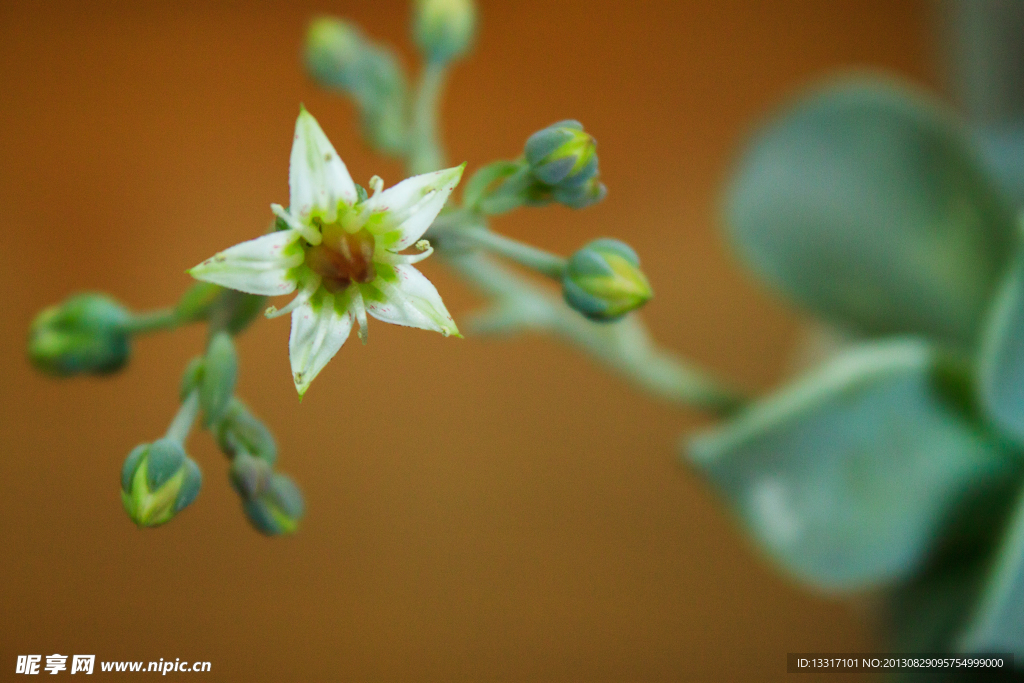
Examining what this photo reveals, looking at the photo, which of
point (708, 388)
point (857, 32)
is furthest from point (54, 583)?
point (857, 32)

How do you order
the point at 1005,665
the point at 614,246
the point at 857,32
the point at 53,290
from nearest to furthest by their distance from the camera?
the point at 614,246, the point at 1005,665, the point at 53,290, the point at 857,32

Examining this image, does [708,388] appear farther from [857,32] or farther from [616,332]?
[857,32]

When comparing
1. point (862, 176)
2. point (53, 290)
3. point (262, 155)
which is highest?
point (262, 155)

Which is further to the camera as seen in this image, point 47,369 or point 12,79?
point 12,79

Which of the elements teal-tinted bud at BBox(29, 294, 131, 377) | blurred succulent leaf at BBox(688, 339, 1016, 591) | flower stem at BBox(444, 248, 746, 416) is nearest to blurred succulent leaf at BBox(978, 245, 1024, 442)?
blurred succulent leaf at BBox(688, 339, 1016, 591)

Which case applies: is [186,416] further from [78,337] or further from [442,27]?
[442,27]

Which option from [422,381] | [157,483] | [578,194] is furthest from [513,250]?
[422,381]

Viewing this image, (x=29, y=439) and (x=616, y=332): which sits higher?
(x=29, y=439)

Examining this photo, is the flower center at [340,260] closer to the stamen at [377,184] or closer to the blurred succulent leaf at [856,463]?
the stamen at [377,184]
